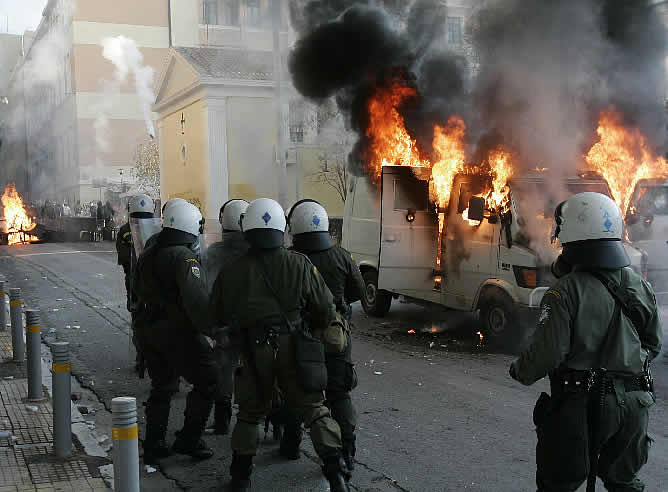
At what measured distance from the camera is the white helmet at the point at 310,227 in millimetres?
5160

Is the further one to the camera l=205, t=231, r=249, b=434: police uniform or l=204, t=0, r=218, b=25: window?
l=204, t=0, r=218, b=25: window

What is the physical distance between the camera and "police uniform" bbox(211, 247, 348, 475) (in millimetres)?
4176

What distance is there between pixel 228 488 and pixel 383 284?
5.33 m

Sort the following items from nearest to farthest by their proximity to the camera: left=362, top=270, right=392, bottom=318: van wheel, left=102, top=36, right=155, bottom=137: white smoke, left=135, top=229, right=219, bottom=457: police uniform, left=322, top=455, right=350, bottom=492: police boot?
left=322, top=455, right=350, bottom=492: police boot
left=135, top=229, right=219, bottom=457: police uniform
left=362, top=270, right=392, bottom=318: van wheel
left=102, top=36, right=155, bottom=137: white smoke

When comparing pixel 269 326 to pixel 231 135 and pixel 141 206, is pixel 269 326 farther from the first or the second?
pixel 231 135

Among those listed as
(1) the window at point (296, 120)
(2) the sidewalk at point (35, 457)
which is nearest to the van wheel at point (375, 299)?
(2) the sidewalk at point (35, 457)

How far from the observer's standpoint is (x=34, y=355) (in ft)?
20.8

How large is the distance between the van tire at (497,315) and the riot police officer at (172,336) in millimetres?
4493

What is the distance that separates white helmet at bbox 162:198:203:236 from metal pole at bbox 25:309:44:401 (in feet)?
6.15

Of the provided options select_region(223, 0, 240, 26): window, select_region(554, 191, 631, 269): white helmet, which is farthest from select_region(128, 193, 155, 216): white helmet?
select_region(223, 0, 240, 26): window

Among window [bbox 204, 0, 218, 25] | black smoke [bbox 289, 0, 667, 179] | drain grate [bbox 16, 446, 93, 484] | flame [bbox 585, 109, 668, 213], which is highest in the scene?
window [bbox 204, 0, 218, 25]

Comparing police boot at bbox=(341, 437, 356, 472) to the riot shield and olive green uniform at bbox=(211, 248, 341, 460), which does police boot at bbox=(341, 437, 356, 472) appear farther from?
the riot shield

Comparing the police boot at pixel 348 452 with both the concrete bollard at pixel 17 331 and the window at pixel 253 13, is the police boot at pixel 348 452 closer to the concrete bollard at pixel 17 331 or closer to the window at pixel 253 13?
the concrete bollard at pixel 17 331

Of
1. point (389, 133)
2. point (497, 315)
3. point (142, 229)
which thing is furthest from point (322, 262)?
point (389, 133)
